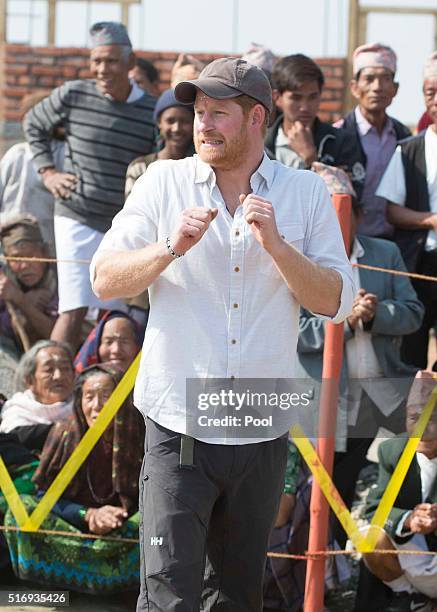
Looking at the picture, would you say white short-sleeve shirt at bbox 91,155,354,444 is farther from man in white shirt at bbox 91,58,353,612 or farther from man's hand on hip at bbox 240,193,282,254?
man's hand on hip at bbox 240,193,282,254

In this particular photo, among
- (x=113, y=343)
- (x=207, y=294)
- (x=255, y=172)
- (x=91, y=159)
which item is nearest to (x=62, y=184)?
(x=91, y=159)

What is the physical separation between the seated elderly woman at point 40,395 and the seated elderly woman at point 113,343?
0.57 feet

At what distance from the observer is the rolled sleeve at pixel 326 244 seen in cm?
333

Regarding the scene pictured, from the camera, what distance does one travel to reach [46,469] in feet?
15.5

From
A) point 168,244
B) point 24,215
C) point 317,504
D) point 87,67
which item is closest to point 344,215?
point 317,504

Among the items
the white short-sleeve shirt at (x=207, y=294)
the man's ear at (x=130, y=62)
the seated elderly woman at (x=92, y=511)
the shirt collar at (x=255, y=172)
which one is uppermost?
the man's ear at (x=130, y=62)

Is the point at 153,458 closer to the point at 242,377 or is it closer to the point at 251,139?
the point at 242,377

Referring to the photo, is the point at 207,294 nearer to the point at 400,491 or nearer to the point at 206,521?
the point at 206,521

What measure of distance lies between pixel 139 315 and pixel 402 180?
1397 millimetres

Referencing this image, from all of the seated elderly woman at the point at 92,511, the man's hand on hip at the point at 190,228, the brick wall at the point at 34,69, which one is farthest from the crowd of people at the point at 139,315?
the brick wall at the point at 34,69

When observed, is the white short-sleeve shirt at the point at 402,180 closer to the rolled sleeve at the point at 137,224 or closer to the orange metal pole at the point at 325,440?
the orange metal pole at the point at 325,440

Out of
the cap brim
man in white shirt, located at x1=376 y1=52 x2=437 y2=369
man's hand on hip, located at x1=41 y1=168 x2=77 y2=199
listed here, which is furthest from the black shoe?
man's hand on hip, located at x1=41 y1=168 x2=77 y2=199

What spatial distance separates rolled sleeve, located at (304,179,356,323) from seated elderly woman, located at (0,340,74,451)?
199cm

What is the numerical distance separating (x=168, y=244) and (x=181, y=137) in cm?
263
